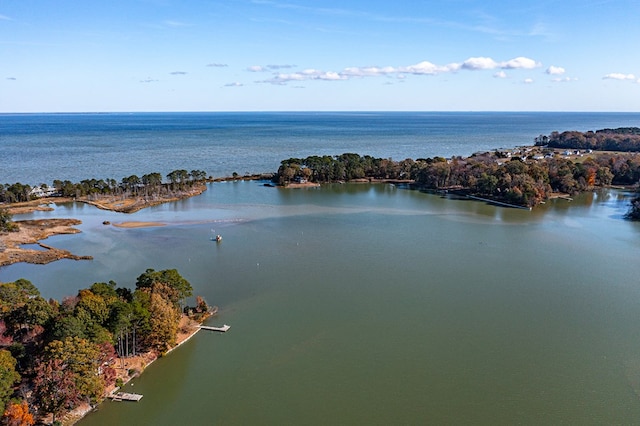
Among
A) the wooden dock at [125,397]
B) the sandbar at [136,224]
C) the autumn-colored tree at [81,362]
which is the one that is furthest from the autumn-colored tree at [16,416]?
the sandbar at [136,224]

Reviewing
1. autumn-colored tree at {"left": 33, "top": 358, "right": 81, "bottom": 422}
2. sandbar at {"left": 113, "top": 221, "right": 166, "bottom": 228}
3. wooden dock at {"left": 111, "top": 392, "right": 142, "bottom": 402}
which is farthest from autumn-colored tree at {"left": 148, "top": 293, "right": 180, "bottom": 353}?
sandbar at {"left": 113, "top": 221, "right": 166, "bottom": 228}

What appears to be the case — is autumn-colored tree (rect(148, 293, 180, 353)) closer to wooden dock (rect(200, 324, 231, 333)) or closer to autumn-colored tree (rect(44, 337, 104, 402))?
wooden dock (rect(200, 324, 231, 333))

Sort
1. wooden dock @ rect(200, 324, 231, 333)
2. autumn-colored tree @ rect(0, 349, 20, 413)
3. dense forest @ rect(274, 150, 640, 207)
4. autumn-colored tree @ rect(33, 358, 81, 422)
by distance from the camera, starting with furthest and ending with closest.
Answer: dense forest @ rect(274, 150, 640, 207) → wooden dock @ rect(200, 324, 231, 333) → autumn-colored tree @ rect(33, 358, 81, 422) → autumn-colored tree @ rect(0, 349, 20, 413)

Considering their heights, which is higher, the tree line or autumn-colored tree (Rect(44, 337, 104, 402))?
the tree line

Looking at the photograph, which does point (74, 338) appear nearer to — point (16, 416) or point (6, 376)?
point (6, 376)

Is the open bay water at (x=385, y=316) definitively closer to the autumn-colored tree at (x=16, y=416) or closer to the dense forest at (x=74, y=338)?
the dense forest at (x=74, y=338)

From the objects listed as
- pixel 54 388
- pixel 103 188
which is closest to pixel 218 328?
pixel 54 388
